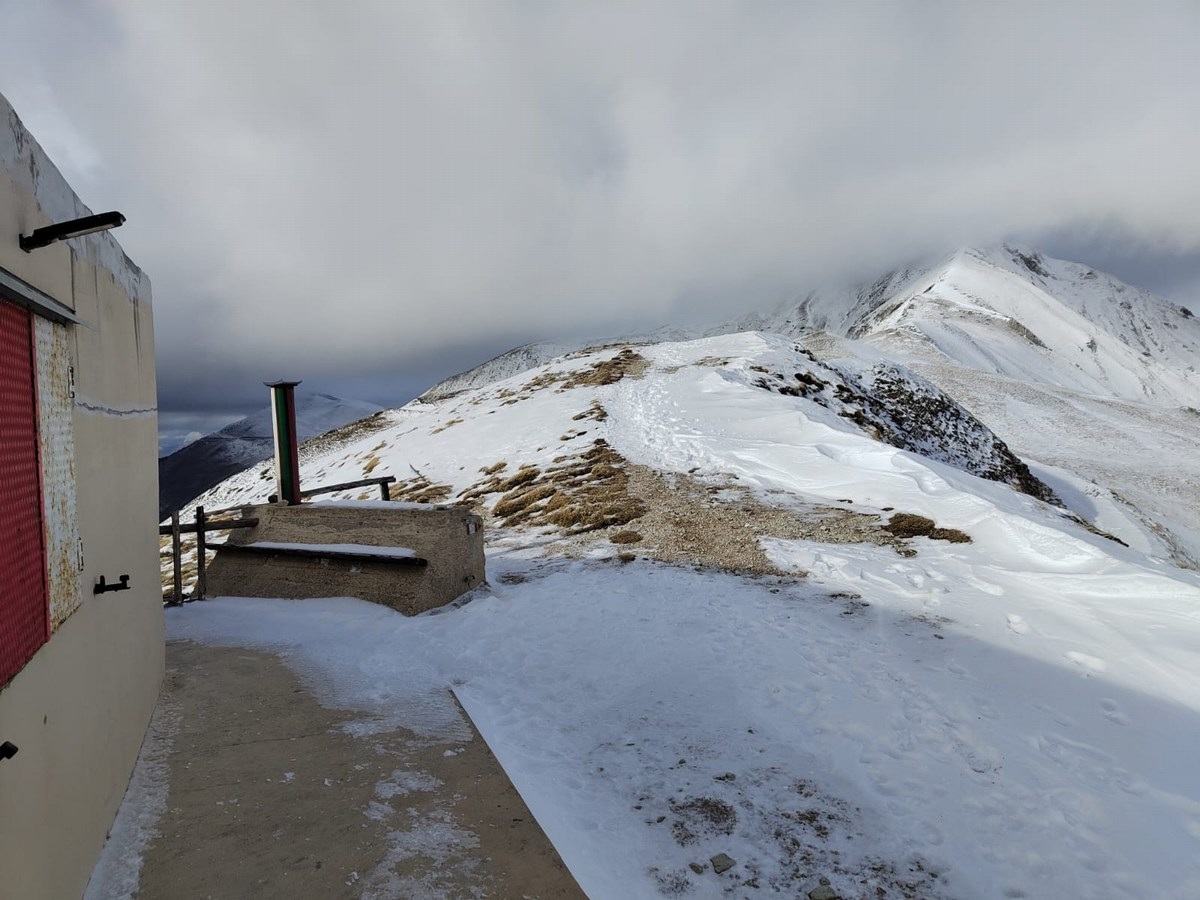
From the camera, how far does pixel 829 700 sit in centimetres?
640

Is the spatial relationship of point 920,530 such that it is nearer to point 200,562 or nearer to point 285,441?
point 285,441

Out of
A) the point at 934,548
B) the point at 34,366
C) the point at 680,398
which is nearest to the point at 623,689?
the point at 34,366

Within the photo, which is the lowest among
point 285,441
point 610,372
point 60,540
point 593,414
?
point 60,540

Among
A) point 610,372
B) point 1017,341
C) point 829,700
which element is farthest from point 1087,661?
point 1017,341

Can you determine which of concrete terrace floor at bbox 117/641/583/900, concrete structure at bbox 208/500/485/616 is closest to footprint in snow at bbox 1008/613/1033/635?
concrete terrace floor at bbox 117/641/583/900

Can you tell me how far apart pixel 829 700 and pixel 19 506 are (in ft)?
20.8

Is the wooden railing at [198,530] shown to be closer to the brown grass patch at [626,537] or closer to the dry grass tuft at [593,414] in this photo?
the brown grass patch at [626,537]

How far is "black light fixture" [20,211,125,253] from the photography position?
3193 millimetres

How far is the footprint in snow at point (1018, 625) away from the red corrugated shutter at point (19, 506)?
29.0ft

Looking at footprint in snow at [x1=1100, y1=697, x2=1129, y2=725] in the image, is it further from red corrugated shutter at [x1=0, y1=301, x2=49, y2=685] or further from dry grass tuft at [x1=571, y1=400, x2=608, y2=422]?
dry grass tuft at [x1=571, y1=400, x2=608, y2=422]

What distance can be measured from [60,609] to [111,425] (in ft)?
6.12

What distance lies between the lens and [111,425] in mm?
4781

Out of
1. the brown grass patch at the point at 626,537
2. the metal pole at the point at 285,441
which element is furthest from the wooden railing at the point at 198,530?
the brown grass patch at the point at 626,537

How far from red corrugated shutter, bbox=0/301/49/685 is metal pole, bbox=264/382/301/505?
780 cm
